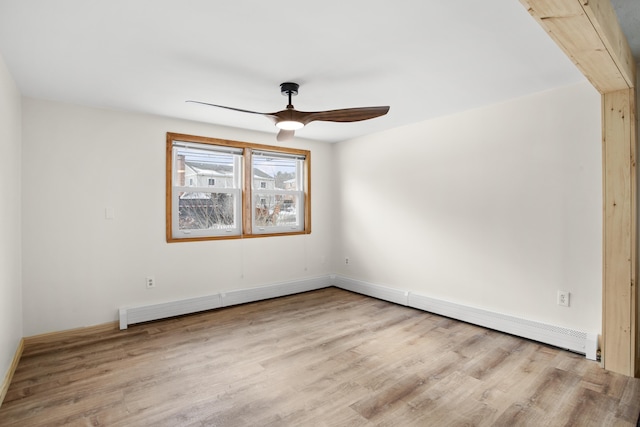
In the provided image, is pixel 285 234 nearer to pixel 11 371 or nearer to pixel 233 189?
pixel 233 189

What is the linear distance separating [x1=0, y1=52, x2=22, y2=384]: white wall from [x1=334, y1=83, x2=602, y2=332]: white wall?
3.82m

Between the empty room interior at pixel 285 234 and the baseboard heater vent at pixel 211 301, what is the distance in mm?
30

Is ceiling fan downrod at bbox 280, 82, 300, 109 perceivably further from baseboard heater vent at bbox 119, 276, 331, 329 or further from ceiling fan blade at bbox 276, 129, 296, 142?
baseboard heater vent at bbox 119, 276, 331, 329

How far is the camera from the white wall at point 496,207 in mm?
2881

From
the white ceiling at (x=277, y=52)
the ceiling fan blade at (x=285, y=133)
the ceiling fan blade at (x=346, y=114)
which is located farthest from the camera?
the ceiling fan blade at (x=285, y=133)

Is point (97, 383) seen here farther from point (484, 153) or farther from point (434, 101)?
point (484, 153)

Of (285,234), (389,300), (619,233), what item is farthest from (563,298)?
(285,234)

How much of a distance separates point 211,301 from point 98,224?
4.97 feet

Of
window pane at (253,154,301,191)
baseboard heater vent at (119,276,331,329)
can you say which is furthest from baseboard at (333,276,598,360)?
window pane at (253,154,301,191)

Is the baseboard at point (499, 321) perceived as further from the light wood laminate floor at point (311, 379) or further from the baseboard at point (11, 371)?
the baseboard at point (11, 371)

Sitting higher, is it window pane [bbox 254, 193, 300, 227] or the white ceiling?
the white ceiling

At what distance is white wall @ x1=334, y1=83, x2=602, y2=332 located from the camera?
9.45 feet

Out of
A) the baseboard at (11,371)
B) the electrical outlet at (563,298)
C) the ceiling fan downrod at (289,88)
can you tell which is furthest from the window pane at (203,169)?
the electrical outlet at (563,298)

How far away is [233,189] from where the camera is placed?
4.45 meters
